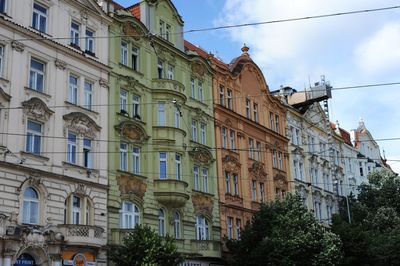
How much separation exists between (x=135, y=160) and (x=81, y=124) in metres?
4.39

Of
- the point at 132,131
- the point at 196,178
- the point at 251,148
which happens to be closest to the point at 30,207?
the point at 132,131

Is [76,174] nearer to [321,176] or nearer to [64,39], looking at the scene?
[64,39]

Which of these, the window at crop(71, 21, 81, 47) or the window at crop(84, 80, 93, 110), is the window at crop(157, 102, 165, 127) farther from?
the window at crop(71, 21, 81, 47)

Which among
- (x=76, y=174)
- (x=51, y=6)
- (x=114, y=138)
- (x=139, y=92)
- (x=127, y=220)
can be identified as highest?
(x=51, y=6)

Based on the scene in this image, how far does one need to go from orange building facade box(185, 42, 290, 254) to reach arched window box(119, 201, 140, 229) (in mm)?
7894

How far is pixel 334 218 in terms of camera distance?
4078cm

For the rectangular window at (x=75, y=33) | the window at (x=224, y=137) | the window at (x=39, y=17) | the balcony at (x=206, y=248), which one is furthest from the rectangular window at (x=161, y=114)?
the window at (x=39, y=17)

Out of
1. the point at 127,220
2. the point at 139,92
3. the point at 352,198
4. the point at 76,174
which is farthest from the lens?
the point at 352,198

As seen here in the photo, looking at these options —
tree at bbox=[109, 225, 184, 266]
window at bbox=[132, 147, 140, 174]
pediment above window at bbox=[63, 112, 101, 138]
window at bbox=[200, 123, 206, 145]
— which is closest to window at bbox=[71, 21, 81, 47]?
pediment above window at bbox=[63, 112, 101, 138]

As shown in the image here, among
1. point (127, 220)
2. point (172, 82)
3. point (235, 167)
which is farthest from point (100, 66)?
point (235, 167)

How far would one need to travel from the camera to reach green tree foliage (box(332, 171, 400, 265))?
3791 cm

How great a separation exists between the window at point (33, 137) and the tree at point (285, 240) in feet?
43.5

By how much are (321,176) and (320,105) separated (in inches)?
279

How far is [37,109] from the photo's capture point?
26406 millimetres
